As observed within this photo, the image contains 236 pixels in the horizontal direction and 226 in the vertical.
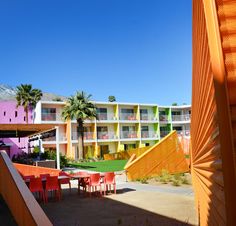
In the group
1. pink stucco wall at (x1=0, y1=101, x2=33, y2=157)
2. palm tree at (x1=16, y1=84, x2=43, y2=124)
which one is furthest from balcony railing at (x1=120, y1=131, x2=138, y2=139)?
palm tree at (x1=16, y1=84, x2=43, y2=124)

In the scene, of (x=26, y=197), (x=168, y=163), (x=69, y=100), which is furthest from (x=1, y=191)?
(x=69, y=100)

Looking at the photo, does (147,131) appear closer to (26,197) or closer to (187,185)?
(187,185)

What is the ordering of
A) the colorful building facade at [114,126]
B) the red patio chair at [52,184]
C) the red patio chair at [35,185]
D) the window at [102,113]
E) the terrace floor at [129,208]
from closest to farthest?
the terrace floor at [129,208] < the red patio chair at [35,185] < the red patio chair at [52,184] < the colorful building facade at [114,126] < the window at [102,113]

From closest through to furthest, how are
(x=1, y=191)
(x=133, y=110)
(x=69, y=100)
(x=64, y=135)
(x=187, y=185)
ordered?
(x=1, y=191) < (x=187, y=185) < (x=69, y=100) < (x=64, y=135) < (x=133, y=110)

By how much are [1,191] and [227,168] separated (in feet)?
30.6

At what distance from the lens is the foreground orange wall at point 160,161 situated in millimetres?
17422

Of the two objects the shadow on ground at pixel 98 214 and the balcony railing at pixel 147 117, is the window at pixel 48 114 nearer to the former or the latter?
the balcony railing at pixel 147 117

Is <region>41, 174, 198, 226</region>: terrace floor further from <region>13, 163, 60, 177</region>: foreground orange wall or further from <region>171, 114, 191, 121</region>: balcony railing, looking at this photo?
<region>171, 114, 191, 121</region>: balcony railing

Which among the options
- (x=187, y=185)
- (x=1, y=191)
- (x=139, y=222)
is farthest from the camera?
(x=187, y=185)

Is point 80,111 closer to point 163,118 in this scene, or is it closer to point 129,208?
point 163,118

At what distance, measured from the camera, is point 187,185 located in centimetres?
1477

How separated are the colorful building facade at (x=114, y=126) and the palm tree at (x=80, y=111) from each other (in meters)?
4.35

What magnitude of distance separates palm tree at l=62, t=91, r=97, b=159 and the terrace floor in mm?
26929

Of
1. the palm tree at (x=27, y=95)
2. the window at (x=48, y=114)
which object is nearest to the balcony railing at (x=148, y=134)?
the window at (x=48, y=114)
